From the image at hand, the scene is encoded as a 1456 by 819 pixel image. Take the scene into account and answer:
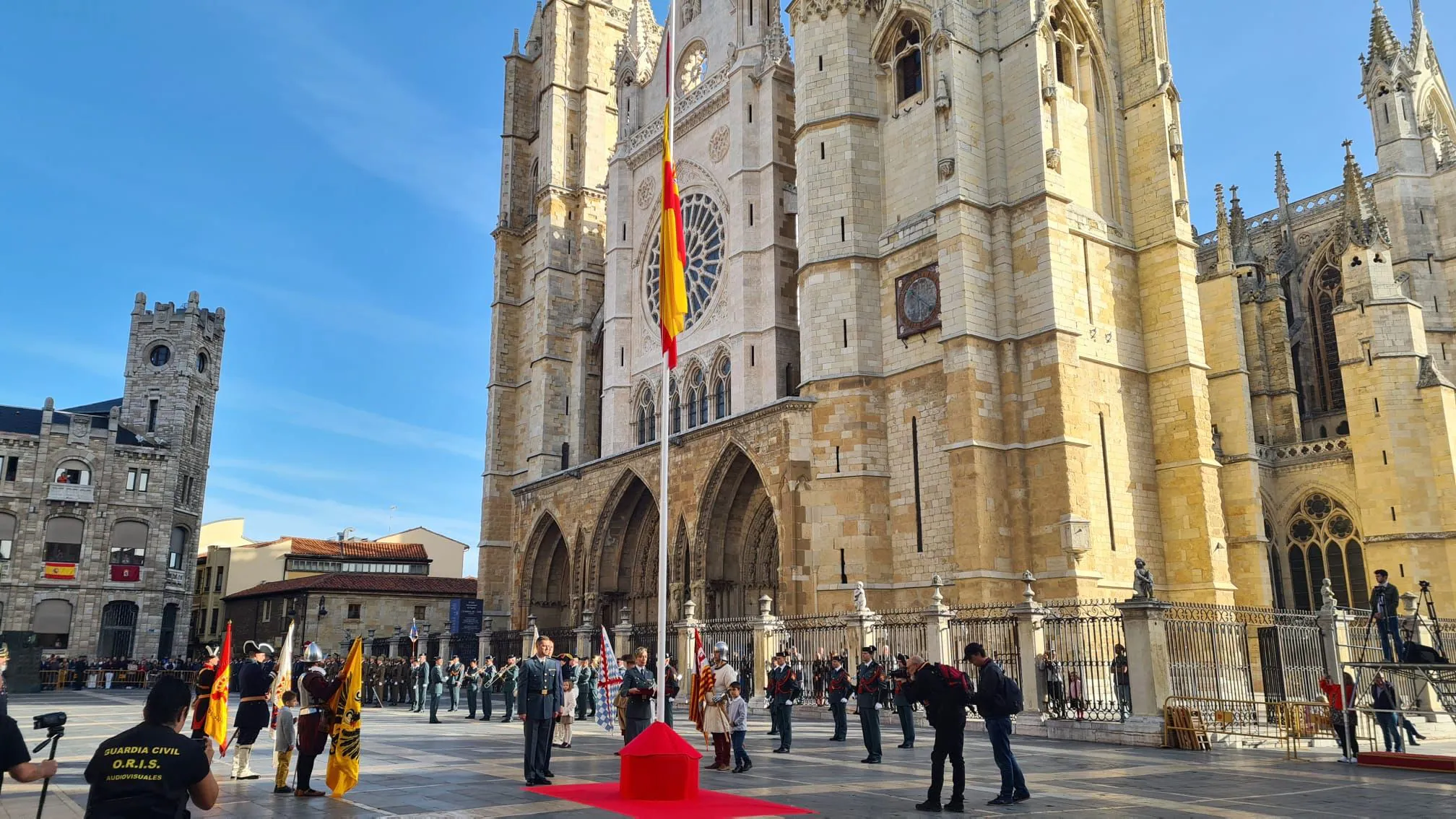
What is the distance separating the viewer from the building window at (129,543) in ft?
130

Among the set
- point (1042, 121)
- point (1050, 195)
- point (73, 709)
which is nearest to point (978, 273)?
point (1050, 195)

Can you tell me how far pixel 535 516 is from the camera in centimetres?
3288

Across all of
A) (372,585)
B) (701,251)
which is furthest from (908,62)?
(372,585)

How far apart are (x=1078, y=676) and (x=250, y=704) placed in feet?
39.2

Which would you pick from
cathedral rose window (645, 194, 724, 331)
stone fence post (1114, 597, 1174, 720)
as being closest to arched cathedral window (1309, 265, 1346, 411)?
cathedral rose window (645, 194, 724, 331)

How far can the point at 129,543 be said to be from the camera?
131 feet

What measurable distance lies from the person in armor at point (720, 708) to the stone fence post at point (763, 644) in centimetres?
808

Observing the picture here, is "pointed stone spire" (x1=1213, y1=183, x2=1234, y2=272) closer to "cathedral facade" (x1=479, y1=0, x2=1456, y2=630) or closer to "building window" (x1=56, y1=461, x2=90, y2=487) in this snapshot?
"cathedral facade" (x1=479, y1=0, x2=1456, y2=630)

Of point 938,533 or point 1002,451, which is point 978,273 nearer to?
point 1002,451

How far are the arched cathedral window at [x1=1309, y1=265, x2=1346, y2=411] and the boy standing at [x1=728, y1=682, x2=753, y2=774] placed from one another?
27614mm

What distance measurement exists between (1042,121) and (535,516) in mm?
19610

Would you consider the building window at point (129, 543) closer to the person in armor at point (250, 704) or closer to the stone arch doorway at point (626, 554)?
the stone arch doorway at point (626, 554)

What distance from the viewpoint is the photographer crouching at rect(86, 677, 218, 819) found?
3.87 meters

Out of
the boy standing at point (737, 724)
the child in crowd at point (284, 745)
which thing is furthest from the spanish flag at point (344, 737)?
the boy standing at point (737, 724)
